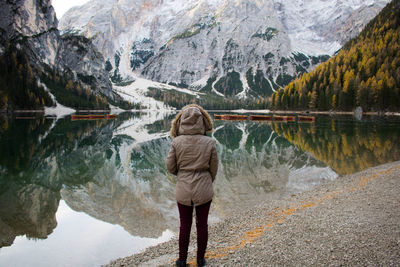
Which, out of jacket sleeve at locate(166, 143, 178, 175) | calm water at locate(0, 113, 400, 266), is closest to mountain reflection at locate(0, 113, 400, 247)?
calm water at locate(0, 113, 400, 266)

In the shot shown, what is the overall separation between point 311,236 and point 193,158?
377cm

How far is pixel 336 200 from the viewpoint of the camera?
33.4 ft

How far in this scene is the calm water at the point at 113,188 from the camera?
905 centimetres

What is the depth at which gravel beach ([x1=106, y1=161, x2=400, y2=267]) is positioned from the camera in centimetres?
555

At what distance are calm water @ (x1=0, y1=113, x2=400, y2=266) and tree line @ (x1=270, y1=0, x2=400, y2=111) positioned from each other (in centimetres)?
6920

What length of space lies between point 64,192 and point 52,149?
1400 centimetres

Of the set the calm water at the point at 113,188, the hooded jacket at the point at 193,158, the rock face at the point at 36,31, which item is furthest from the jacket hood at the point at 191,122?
the rock face at the point at 36,31

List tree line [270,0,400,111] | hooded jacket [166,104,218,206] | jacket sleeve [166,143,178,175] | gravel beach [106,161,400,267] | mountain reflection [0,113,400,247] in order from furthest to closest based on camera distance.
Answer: tree line [270,0,400,111], mountain reflection [0,113,400,247], gravel beach [106,161,400,267], jacket sleeve [166,143,178,175], hooded jacket [166,104,218,206]

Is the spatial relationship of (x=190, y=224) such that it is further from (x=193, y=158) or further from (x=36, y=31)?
(x=36, y=31)

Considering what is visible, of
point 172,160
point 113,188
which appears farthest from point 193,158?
point 113,188

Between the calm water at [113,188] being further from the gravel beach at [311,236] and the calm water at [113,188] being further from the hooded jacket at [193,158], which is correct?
the hooded jacket at [193,158]

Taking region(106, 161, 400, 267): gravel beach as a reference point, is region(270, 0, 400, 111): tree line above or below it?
above

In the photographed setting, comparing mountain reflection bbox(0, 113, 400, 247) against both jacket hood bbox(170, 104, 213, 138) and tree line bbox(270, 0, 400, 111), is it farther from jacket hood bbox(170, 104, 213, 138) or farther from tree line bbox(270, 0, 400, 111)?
tree line bbox(270, 0, 400, 111)

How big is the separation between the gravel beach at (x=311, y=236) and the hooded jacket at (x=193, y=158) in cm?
172
